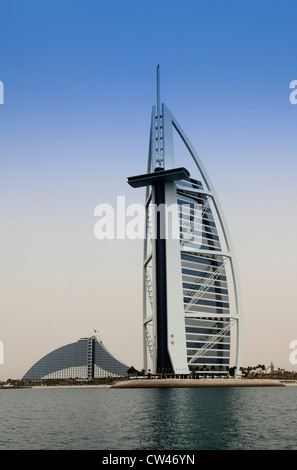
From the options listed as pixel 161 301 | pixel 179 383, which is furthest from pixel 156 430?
pixel 161 301

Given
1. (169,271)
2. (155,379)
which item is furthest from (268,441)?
(169,271)

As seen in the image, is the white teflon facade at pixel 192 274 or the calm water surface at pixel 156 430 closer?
the calm water surface at pixel 156 430

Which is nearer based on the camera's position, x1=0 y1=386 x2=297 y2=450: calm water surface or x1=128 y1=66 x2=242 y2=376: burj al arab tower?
x1=0 y1=386 x2=297 y2=450: calm water surface

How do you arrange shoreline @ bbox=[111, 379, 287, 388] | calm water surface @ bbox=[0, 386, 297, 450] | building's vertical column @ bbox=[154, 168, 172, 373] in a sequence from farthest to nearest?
building's vertical column @ bbox=[154, 168, 172, 373] < shoreline @ bbox=[111, 379, 287, 388] < calm water surface @ bbox=[0, 386, 297, 450]

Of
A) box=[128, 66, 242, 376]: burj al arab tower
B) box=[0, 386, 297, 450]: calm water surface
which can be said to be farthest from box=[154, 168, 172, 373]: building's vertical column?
box=[0, 386, 297, 450]: calm water surface

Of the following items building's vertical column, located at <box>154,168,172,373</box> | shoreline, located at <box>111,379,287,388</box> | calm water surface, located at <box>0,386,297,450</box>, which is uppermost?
building's vertical column, located at <box>154,168,172,373</box>

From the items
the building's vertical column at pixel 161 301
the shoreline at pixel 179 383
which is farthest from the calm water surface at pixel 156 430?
the building's vertical column at pixel 161 301

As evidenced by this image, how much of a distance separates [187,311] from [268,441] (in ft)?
421

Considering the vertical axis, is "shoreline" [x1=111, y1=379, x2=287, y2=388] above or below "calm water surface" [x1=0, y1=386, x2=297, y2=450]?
above

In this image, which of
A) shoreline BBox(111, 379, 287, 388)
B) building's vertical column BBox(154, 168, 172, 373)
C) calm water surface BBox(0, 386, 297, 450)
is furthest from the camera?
building's vertical column BBox(154, 168, 172, 373)

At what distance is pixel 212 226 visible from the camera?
608 ft

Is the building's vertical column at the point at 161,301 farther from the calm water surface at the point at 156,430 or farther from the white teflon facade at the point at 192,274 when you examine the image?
the calm water surface at the point at 156,430

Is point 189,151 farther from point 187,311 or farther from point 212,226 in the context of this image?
point 187,311

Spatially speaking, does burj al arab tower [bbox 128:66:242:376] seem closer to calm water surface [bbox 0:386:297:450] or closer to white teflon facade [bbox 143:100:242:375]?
white teflon facade [bbox 143:100:242:375]
